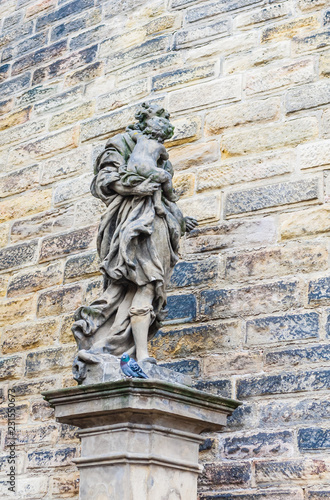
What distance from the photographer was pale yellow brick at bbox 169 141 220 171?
18.5 ft

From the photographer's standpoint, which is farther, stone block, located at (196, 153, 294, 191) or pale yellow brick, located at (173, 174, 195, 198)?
pale yellow brick, located at (173, 174, 195, 198)

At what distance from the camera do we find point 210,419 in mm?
4082

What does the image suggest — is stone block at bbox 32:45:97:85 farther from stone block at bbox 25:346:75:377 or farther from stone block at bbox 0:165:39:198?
stone block at bbox 25:346:75:377

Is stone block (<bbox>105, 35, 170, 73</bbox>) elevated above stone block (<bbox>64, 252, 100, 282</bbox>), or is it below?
above

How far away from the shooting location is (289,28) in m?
5.65

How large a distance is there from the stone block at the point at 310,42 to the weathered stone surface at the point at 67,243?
1.91 m

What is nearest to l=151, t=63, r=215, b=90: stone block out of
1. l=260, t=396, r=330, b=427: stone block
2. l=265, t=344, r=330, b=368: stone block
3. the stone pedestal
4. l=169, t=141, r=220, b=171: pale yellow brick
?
l=169, t=141, r=220, b=171: pale yellow brick

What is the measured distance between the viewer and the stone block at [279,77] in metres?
5.44

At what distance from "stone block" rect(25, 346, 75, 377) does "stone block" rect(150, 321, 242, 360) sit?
75 centimetres

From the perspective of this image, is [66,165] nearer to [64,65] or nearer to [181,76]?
[64,65]

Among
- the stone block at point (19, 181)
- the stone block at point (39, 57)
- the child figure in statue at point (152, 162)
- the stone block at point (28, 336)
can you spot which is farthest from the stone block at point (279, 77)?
the stone block at point (28, 336)

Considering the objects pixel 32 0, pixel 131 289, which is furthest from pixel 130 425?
pixel 32 0

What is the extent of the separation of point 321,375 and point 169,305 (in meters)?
1.19

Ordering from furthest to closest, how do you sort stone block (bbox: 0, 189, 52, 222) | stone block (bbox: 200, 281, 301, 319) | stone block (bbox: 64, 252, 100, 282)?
stone block (bbox: 0, 189, 52, 222), stone block (bbox: 64, 252, 100, 282), stone block (bbox: 200, 281, 301, 319)
